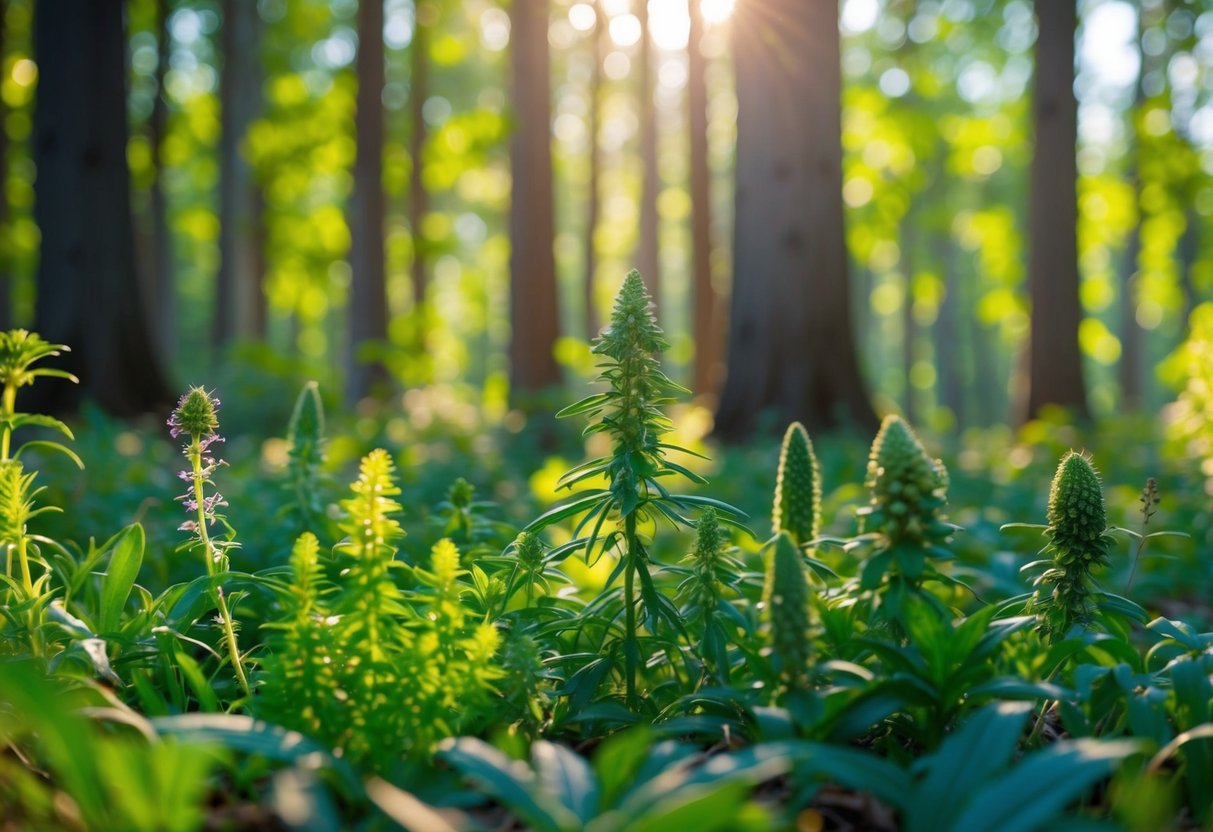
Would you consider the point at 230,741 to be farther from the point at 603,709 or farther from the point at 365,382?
the point at 365,382

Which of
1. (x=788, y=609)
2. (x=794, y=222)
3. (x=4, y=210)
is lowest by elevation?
(x=788, y=609)

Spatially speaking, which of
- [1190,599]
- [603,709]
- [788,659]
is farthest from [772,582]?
[1190,599]

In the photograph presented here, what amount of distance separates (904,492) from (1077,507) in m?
0.50

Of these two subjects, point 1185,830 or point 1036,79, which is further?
point 1036,79

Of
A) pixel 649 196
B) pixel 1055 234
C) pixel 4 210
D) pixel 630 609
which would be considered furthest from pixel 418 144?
pixel 630 609

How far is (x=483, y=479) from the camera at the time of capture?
6781mm

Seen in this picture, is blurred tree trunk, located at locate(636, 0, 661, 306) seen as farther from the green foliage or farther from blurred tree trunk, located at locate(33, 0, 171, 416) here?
the green foliage

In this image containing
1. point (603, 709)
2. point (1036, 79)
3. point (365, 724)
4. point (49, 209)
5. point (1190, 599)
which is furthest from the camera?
point (1036, 79)

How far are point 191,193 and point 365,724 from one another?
3655 cm

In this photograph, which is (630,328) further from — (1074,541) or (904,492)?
(1074,541)

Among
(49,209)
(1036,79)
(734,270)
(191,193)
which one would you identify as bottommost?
(734,270)

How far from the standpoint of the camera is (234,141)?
17.2 m

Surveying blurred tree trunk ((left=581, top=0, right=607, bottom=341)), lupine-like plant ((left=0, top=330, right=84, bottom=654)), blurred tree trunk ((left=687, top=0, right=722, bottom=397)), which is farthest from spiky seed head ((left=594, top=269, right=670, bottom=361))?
blurred tree trunk ((left=581, top=0, right=607, bottom=341))

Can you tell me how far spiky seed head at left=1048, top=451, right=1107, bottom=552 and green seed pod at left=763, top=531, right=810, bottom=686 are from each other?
2.23 ft
